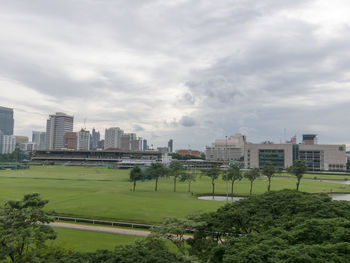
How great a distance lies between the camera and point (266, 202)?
27547 millimetres

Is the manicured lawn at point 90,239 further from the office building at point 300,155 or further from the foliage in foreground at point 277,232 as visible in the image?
the office building at point 300,155

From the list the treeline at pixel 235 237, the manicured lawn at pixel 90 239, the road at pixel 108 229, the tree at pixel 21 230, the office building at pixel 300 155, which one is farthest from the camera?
the office building at pixel 300 155

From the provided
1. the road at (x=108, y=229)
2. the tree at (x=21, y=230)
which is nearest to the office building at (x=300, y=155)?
the road at (x=108, y=229)

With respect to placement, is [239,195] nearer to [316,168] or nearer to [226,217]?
[226,217]

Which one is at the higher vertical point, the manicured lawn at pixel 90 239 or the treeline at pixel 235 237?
the treeline at pixel 235 237

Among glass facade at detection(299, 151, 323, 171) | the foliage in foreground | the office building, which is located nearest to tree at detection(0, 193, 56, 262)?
the foliage in foreground

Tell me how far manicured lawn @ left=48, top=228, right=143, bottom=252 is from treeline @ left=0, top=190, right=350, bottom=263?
846 centimetres

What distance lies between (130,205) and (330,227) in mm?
37588

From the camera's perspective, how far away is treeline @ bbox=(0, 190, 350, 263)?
13.9m

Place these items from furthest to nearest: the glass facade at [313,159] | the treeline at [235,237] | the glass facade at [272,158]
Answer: the glass facade at [272,158]
the glass facade at [313,159]
the treeline at [235,237]

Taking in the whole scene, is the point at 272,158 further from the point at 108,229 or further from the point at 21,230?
the point at 21,230

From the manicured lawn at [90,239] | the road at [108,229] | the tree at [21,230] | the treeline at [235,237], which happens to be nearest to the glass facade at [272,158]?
the road at [108,229]

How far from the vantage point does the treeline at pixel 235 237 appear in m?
13.9

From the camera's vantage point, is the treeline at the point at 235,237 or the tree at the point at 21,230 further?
the tree at the point at 21,230
